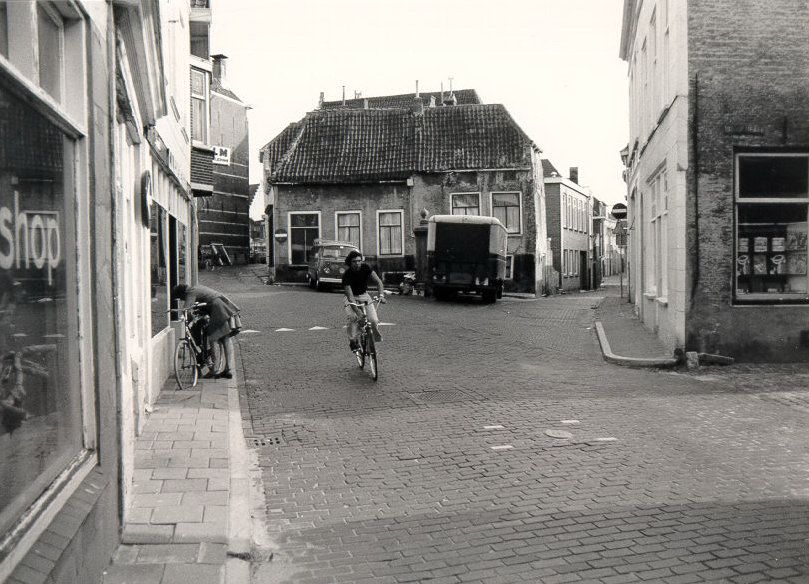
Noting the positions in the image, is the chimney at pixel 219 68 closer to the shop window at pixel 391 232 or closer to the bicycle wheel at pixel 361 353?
the shop window at pixel 391 232

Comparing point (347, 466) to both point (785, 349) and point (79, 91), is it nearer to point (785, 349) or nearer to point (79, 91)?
point (79, 91)

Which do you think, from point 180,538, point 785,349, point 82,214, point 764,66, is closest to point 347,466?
point 180,538

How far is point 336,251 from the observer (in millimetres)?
31641

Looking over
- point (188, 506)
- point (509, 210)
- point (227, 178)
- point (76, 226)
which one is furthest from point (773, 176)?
point (227, 178)

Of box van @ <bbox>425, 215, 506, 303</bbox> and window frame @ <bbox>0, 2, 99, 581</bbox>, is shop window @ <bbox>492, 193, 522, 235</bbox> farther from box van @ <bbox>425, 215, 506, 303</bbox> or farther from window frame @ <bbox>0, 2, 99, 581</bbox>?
window frame @ <bbox>0, 2, 99, 581</bbox>

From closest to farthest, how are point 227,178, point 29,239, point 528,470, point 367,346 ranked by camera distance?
point 29,239
point 528,470
point 367,346
point 227,178


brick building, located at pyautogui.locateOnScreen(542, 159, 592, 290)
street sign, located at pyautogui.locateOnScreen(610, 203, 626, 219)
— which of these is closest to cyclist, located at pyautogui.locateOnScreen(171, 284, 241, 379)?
street sign, located at pyautogui.locateOnScreen(610, 203, 626, 219)

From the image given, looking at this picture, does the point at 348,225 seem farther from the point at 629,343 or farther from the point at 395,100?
the point at 395,100

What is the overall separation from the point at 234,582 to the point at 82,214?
79.0 inches

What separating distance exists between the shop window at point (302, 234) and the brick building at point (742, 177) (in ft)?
86.0

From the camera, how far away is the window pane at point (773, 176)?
12867 mm

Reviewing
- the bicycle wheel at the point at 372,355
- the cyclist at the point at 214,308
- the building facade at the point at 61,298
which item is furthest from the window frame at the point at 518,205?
the building facade at the point at 61,298

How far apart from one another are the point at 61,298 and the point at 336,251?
27.9 metres

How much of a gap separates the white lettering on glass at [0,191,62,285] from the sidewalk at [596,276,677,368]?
34.7 feet
